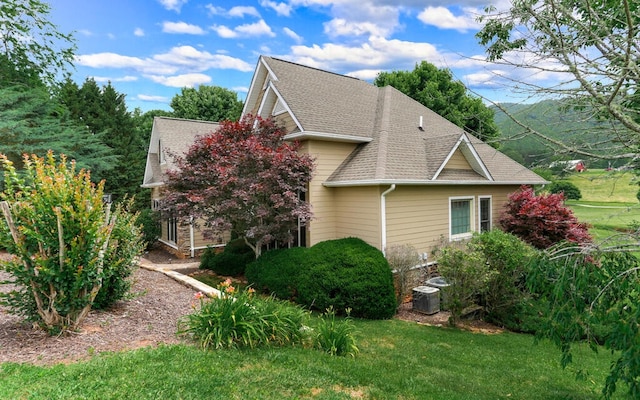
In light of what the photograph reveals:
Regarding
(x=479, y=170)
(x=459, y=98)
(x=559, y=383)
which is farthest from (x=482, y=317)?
(x=459, y=98)

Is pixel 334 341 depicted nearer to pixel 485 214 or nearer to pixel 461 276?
pixel 461 276

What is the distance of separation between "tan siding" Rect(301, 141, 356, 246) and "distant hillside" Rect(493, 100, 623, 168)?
279 inches

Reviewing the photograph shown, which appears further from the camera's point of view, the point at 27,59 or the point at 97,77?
the point at 97,77

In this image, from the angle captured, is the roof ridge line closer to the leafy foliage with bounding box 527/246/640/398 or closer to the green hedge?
the green hedge

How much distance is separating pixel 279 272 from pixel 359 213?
299cm

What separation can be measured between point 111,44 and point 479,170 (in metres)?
21.9

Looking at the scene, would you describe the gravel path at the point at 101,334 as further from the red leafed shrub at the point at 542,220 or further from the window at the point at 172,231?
the red leafed shrub at the point at 542,220

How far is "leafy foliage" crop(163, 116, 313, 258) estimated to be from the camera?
9.72 m

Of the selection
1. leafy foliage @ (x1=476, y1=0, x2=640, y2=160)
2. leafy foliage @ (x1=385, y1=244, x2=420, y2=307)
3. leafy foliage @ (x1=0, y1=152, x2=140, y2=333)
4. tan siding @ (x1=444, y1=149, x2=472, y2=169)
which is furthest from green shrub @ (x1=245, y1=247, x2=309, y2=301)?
leafy foliage @ (x1=476, y1=0, x2=640, y2=160)

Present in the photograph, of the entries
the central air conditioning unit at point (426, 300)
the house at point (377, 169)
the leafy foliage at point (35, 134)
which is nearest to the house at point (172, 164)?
the leafy foliage at point (35, 134)

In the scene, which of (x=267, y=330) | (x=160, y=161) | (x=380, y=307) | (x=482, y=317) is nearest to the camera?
(x=267, y=330)

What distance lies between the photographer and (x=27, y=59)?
68.4ft

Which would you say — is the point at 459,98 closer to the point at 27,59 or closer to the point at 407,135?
the point at 407,135

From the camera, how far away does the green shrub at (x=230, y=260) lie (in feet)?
39.7
